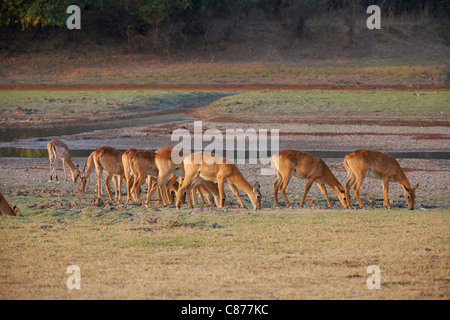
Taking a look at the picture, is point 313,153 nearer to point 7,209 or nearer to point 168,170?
point 168,170

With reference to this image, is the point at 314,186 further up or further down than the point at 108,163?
further down

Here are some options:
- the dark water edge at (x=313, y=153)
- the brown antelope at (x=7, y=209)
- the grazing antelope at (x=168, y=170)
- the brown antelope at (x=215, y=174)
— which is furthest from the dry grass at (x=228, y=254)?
the dark water edge at (x=313, y=153)

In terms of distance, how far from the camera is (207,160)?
12961 mm

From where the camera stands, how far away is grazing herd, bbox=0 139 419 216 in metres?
13.0

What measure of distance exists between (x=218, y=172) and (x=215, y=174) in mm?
76

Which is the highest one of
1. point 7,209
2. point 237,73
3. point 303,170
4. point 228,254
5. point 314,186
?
point 237,73

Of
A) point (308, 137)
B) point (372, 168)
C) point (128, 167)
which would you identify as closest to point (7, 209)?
point (128, 167)

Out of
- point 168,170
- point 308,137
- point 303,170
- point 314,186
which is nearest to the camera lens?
point 168,170

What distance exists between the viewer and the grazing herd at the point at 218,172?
13.0m

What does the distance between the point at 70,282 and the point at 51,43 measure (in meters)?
44.6

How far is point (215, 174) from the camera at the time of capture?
12938 mm

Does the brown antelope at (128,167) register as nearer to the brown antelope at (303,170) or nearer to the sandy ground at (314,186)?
the sandy ground at (314,186)
